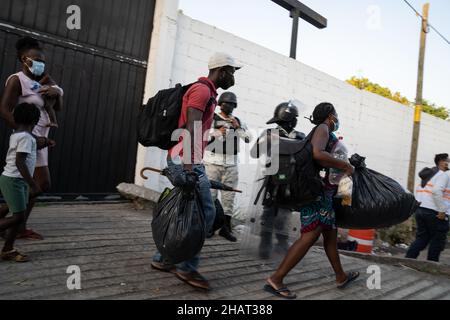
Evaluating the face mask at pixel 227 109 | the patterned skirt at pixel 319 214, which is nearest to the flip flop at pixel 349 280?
the patterned skirt at pixel 319 214

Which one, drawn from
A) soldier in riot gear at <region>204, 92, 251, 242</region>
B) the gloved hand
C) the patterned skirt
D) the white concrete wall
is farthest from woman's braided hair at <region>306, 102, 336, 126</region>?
the white concrete wall

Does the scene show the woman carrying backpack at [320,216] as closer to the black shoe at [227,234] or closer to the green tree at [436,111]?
the black shoe at [227,234]

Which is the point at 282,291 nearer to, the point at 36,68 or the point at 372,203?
the point at 372,203

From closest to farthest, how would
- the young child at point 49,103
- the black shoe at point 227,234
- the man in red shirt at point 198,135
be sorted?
the man in red shirt at point 198,135 < the young child at point 49,103 < the black shoe at point 227,234

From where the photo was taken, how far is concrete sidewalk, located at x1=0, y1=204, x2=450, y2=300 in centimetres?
279

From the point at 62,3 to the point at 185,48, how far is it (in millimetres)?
1946

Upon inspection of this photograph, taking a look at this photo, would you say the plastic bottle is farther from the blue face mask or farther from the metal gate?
the metal gate

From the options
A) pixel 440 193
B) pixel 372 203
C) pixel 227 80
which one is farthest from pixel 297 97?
pixel 227 80

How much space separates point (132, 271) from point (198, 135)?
123 centimetres

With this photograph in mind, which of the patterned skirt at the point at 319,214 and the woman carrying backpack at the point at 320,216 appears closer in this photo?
the woman carrying backpack at the point at 320,216

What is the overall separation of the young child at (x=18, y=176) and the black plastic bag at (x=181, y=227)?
1.11 meters

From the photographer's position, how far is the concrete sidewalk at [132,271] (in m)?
2.79

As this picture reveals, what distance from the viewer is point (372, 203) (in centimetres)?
337

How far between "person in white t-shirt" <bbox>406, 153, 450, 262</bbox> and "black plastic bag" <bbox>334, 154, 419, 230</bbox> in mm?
2671
